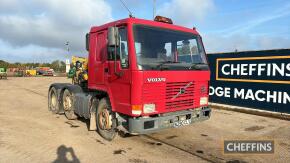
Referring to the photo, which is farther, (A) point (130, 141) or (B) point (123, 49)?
(A) point (130, 141)

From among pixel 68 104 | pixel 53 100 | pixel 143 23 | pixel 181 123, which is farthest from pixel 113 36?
pixel 53 100

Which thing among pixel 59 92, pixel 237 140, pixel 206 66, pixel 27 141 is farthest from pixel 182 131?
pixel 59 92

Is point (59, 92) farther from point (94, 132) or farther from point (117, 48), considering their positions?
point (117, 48)

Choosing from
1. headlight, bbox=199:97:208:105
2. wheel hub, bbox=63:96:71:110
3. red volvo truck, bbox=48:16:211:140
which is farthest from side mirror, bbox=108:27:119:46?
wheel hub, bbox=63:96:71:110

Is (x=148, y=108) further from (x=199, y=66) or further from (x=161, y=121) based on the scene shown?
(x=199, y=66)

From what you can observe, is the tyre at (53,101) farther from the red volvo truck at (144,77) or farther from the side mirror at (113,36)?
the side mirror at (113,36)

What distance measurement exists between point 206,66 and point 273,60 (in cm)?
461

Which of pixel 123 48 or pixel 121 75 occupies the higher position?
pixel 123 48

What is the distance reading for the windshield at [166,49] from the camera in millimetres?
5551

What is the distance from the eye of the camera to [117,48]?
226 inches

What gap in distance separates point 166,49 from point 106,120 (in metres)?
2.15

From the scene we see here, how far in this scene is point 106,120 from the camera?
6.41 metres

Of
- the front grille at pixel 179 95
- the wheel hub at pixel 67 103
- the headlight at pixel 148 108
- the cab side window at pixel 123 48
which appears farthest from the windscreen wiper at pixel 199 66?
the wheel hub at pixel 67 103

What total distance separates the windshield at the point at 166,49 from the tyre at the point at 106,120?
5.06ft
